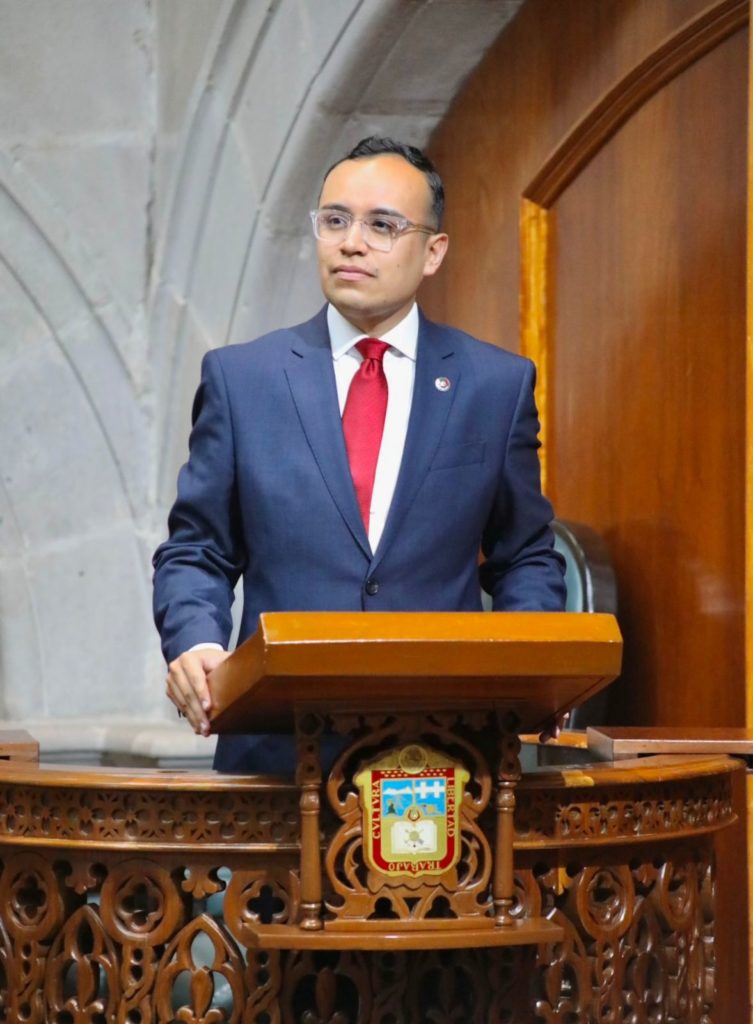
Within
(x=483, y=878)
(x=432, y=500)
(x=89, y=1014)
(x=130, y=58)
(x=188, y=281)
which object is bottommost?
(x=89, y=1014)

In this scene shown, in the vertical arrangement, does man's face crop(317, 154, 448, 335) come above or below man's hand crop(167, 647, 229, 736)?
→ above

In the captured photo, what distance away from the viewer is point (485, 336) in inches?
172

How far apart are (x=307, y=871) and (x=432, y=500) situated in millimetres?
637

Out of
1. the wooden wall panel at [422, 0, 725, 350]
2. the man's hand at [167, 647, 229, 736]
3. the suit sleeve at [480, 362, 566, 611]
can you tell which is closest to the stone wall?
the wooden wall panel at [422, 0, 725, 350]

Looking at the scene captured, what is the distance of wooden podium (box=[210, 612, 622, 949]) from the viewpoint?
1856mm

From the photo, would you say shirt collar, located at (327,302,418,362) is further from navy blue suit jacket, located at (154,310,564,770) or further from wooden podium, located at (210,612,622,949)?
wooden podium, located at (210,612,622,949)

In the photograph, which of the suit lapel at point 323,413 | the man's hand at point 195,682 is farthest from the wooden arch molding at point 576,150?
the man's hand at point 195,682

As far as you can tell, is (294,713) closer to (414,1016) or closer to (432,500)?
(414,1016)

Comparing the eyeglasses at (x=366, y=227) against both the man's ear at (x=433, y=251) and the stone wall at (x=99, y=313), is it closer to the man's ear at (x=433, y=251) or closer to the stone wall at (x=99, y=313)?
the man's ear at (x=433, y=251)

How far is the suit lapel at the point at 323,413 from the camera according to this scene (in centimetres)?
241

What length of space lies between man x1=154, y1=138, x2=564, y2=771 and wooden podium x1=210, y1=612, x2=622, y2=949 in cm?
40

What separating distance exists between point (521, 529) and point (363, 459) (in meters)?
0.25

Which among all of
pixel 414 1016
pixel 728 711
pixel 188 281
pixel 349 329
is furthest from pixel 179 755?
pixel 414 1016

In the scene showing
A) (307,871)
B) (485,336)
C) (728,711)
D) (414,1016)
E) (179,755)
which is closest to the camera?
(307,871)
